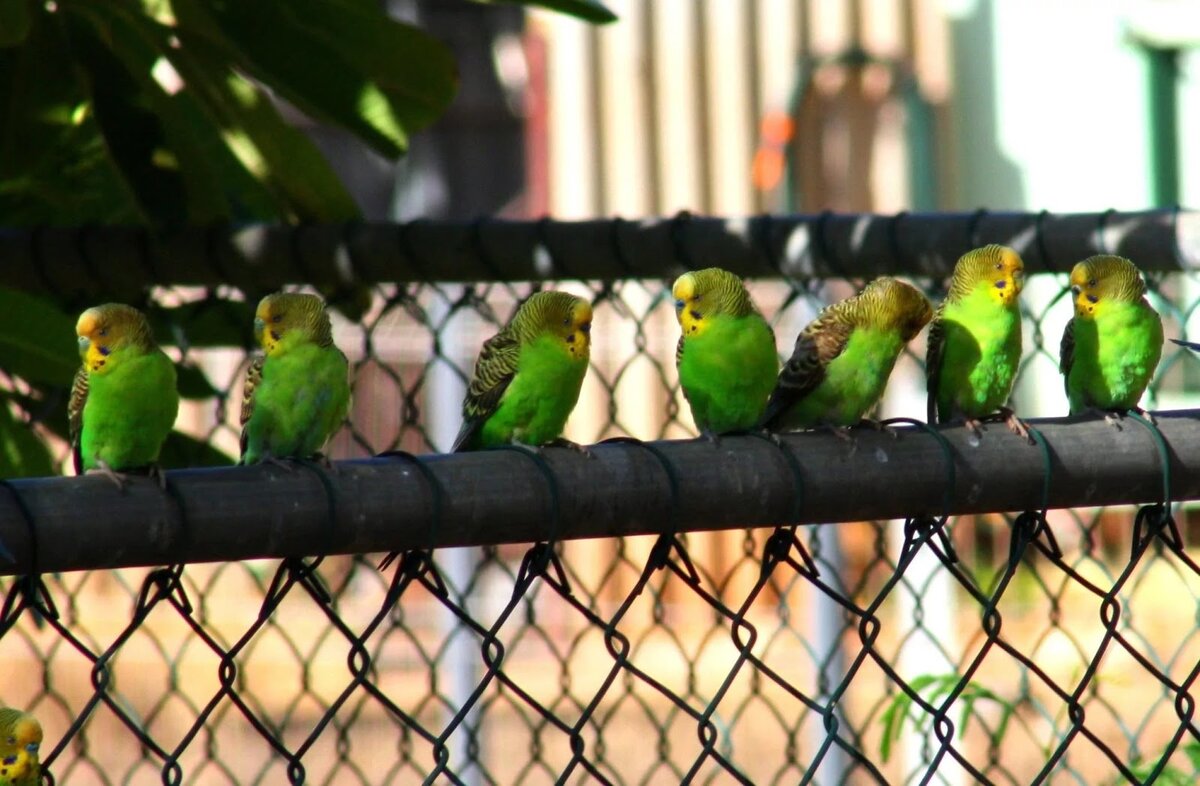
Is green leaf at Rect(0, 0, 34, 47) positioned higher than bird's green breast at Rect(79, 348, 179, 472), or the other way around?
green leaf at Rect(0, 0, 34, 47)

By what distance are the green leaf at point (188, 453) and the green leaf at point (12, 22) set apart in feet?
2.70

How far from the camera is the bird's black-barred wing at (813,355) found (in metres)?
2.12

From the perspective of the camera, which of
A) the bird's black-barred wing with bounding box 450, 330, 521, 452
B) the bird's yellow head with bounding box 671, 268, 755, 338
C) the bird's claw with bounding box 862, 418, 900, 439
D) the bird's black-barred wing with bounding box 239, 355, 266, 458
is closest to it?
the bird's claw with bounding box 862, 418, 900, 439

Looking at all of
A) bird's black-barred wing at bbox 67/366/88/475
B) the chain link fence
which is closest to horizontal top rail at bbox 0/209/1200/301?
the chain link fence

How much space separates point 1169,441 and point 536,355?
0.88m

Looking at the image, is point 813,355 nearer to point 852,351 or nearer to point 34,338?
point 852,351

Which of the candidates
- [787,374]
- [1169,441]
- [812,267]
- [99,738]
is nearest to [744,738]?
[99,738]

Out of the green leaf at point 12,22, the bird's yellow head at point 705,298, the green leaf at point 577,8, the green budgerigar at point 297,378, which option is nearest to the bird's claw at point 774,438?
the bird's yellow head at point 705,298

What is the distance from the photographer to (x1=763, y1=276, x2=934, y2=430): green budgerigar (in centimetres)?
206

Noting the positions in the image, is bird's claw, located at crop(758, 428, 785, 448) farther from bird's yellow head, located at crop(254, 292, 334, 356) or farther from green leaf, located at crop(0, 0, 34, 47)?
green leaf, located at crop(0, 0, 34, 47)

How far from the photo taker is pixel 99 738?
7152mm

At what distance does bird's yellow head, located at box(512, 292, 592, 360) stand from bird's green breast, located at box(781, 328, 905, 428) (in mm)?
353

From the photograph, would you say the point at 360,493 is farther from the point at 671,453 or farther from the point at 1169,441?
the point at 1169,441

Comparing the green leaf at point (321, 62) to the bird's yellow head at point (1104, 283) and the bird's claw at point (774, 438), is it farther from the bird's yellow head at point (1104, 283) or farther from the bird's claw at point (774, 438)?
the bird's claw at point (774, 438)
